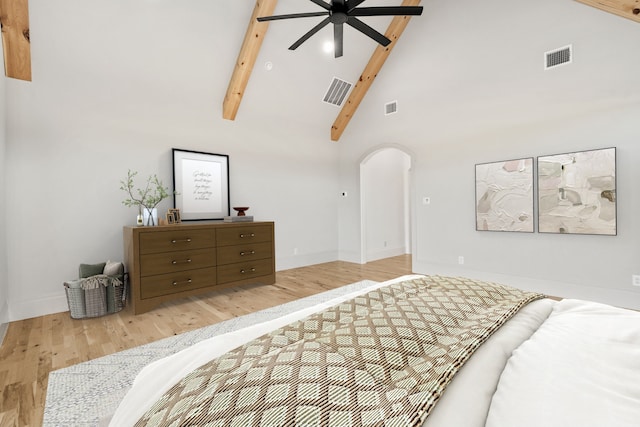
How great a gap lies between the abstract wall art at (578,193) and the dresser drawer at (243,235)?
11.4 feet

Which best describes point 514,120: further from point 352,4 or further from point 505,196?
point 352,4

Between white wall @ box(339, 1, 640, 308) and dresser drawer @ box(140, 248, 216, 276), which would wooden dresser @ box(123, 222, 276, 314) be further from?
white wall @ box(339, 1, 640, 308)

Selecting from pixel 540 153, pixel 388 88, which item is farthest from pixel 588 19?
pixel 388 88

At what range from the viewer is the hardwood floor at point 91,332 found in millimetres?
1744

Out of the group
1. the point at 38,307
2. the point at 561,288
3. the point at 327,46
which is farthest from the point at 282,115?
the point at 561,288

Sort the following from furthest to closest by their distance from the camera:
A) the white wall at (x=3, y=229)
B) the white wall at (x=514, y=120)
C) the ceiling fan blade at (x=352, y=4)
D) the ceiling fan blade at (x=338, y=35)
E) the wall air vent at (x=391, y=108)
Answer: the wall air vent at (x=391, y=108)
the white wall at (x=514, y=120)
the ceiling fan blade at (x=338, y=35)
the white wall at (x=3, y=229)
the ceiling fan blade at (x=352, y=4)

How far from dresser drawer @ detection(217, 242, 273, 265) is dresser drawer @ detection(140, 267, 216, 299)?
0.64 ft

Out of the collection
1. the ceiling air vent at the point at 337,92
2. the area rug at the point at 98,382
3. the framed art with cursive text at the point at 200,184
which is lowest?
the area rug at the point at 98,382

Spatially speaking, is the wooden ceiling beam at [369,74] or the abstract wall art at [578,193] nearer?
the abstract wall art at [578,193]

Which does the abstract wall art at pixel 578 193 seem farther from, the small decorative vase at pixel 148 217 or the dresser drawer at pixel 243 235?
the small decorative vase at pixel 148 217

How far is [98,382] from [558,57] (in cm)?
530

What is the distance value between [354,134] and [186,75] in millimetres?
3087

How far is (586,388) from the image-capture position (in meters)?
0.63

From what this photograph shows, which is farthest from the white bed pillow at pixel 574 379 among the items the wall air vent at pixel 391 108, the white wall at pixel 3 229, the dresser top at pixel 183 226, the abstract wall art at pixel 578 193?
the wall air vent at pixel 391 108
